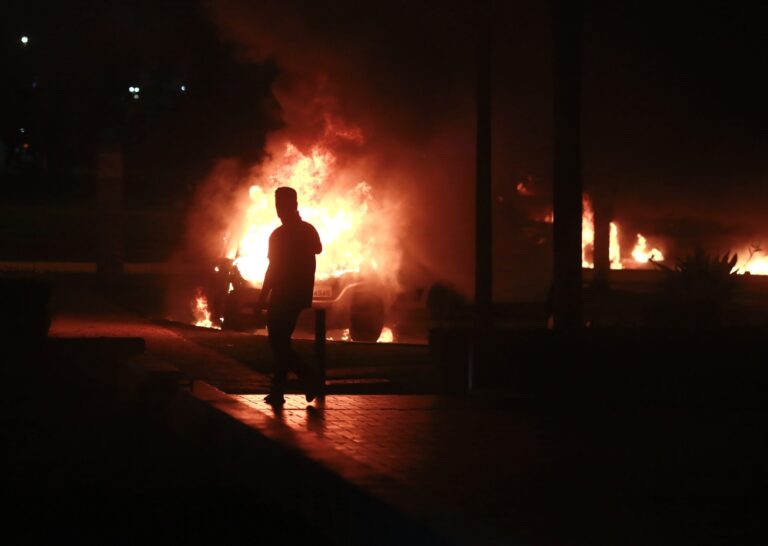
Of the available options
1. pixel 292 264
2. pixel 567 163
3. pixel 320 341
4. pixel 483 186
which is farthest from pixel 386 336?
pixel 292 264

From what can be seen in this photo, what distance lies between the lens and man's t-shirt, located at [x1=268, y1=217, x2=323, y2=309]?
1079cm

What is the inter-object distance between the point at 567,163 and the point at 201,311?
472 inches

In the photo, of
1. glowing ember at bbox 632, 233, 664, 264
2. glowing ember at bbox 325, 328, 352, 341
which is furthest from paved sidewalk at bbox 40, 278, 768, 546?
glowing ember at bbox 632, 233, 664, 264

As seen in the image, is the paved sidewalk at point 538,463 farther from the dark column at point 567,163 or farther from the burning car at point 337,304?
the burning car at point 337,304

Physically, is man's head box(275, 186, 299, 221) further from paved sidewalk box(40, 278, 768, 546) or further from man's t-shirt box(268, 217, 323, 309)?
paved sidewalk box(40, 278, 768, 546)

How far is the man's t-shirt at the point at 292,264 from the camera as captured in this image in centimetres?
1079

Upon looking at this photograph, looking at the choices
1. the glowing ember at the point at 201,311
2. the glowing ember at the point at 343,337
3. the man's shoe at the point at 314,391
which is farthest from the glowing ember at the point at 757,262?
the man's shoe at the point at 314,391

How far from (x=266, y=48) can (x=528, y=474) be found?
16.3 metres

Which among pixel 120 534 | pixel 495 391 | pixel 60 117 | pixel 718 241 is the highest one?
pixel 60 117

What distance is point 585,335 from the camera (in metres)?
11.3

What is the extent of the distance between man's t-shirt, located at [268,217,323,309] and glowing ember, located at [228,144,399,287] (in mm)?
9875

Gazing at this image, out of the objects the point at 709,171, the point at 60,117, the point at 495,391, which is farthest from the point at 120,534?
the point at 60,117

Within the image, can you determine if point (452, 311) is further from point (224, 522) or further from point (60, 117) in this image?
point (60, 117)

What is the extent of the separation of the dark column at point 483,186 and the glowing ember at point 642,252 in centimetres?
1604
